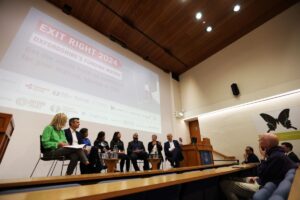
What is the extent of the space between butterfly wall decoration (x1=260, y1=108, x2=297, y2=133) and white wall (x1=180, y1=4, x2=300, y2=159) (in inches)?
8.1

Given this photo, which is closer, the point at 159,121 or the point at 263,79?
the point at 263,79

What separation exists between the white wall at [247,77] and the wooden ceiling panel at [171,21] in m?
0.40

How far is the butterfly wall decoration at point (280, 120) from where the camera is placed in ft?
13.8

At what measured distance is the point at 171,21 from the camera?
474 cm

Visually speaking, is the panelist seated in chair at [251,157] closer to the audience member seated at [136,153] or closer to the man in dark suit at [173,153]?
the man in dark suit at [173,153]

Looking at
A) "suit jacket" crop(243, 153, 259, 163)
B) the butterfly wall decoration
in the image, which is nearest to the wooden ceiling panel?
the butterfly wall decoration

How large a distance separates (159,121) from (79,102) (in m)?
2.62

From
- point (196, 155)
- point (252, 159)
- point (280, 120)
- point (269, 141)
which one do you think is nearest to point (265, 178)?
point (269, 141)

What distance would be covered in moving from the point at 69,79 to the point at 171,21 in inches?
123

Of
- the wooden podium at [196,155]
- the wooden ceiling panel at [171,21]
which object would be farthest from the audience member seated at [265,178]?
the wooden ceiling panel at [171,21]

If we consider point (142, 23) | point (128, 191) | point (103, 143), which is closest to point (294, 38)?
point (142, 23)

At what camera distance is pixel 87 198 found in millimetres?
473

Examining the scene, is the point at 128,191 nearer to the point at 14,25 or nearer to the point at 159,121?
the point at 14,25

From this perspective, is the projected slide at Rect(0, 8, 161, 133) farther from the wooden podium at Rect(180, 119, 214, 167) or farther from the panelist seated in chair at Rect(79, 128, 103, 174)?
the wooden podium at Rect(180, 119, 214, 167)
